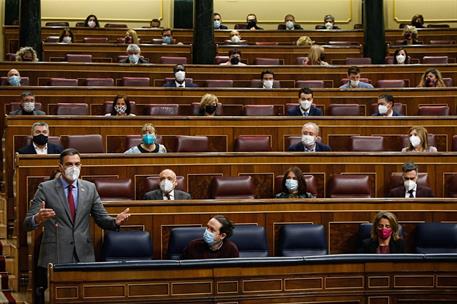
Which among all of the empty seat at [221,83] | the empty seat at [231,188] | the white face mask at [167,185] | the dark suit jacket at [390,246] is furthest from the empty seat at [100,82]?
the dark suit jacket at [390,246]

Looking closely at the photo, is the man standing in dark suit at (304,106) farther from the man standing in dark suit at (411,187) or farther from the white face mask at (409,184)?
the white face mask at (409,184)

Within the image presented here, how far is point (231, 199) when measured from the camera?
8242 millimetres

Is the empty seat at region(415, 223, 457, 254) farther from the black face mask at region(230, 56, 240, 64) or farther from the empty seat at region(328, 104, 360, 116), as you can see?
the black face mask at region(230, 56, 240, 64)

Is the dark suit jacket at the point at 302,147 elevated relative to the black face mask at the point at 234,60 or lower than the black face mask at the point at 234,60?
lower

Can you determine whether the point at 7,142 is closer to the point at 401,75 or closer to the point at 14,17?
the point at 401,75

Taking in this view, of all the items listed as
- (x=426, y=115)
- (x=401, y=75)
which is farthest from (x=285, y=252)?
(x=401, y=75)

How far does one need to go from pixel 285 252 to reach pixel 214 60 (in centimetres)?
644

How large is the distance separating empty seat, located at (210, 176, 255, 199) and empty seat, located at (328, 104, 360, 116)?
266cm

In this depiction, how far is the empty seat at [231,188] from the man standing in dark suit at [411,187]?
1.18 meters

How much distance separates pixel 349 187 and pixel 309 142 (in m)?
0.70

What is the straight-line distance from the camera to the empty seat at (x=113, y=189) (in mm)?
8288

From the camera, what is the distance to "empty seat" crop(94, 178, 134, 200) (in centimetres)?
829

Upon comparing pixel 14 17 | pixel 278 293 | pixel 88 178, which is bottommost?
pixel 278 293

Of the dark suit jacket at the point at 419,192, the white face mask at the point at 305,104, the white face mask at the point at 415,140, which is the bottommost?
the dark suit jacket at the point at 419,192
